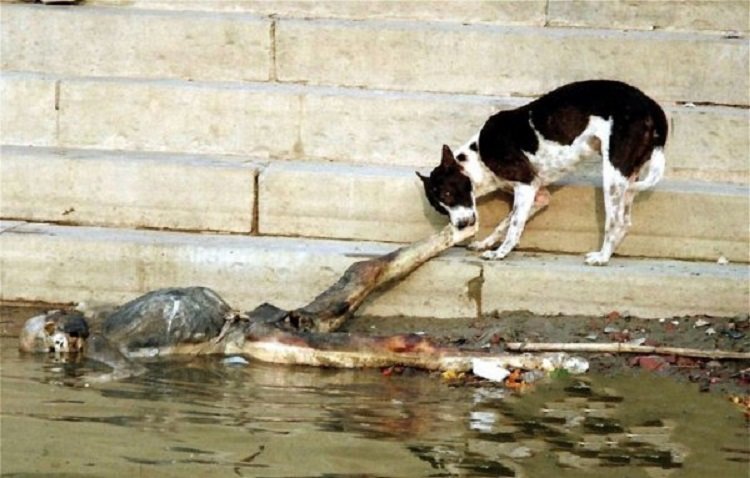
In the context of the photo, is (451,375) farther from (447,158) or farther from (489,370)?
(447,158)

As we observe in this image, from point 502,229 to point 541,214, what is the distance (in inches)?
9.0

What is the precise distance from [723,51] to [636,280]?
182cm

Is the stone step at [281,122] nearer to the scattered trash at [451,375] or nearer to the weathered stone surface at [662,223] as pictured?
the weathered stone surface at [662,223]

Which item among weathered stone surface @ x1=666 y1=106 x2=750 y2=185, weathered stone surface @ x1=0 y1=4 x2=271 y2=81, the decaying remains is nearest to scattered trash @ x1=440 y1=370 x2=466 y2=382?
the decaying remains

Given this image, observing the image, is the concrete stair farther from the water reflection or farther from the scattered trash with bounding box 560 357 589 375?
the water reflection

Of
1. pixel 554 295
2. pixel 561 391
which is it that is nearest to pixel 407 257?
pixel 554 295

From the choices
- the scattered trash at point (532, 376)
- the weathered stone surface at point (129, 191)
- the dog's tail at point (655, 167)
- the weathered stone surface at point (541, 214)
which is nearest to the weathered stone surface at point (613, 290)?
the weathered stone surface at point (541, 214)

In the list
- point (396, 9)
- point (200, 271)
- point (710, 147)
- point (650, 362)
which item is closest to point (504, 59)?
point (396, 9)

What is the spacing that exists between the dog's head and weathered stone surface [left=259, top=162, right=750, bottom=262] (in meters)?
0.18

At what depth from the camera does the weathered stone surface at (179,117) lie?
28.9ft

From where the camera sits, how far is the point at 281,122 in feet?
28.9

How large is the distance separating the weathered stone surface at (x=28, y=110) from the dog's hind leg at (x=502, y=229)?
2.62 metres

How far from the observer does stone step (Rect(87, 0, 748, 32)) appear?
30.6 ft

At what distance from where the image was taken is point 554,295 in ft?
25.9
